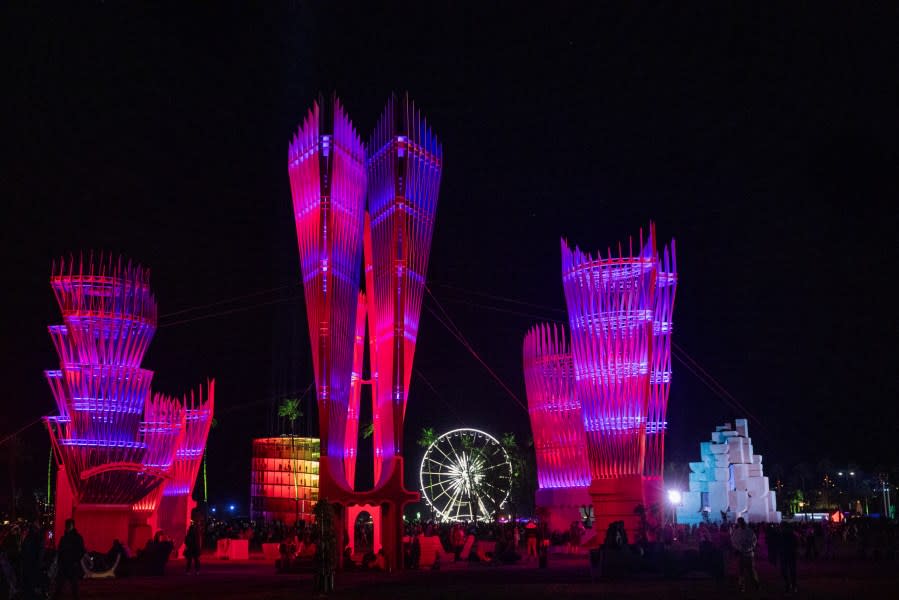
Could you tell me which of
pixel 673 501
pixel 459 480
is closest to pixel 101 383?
pixel 459 480

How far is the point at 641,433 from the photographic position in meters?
34.2

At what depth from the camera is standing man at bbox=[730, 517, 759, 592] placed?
61.7ft

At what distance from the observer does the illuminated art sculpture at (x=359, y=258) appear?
2948cm

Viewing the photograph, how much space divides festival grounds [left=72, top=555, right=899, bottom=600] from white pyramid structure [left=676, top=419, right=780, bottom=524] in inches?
1744

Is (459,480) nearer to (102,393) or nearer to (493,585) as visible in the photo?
(102,393)

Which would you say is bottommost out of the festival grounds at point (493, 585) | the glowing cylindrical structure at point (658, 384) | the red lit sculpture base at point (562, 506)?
the festival grounds at point (493, 585)

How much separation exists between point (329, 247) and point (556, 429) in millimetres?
23389

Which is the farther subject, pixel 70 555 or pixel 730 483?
pixel 730 483

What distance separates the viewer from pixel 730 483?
73250 millimetres

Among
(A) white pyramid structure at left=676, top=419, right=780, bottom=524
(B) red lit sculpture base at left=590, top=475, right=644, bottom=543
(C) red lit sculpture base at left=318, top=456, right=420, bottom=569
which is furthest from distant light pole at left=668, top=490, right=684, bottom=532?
(C) red lit sculpture base at left=318, top=456, right=420, bottom=569

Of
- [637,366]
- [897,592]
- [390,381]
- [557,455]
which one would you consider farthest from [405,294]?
[557,455]

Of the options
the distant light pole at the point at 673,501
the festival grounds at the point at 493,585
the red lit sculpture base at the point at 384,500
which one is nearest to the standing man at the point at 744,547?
the festival grounds at the point at 493,585

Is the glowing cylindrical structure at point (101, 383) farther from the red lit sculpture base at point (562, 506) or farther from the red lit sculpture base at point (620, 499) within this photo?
Answer: the red lit sculpture base at point (562, 506)

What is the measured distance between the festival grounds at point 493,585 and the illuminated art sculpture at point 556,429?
19856 mm
